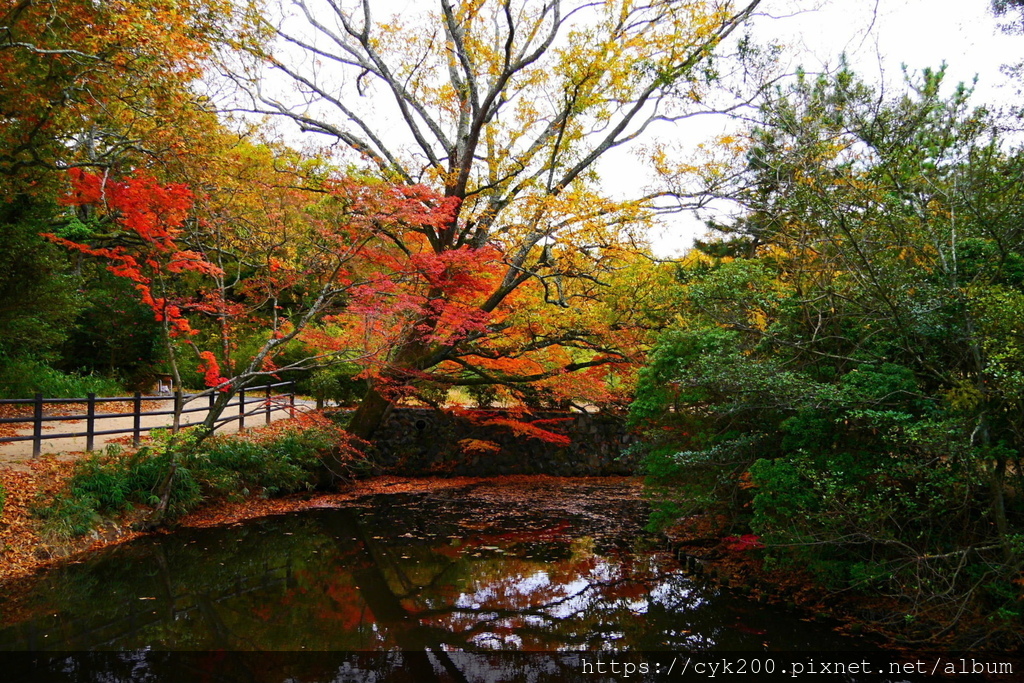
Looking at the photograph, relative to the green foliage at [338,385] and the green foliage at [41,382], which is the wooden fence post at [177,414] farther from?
the green foliage at [338,385]

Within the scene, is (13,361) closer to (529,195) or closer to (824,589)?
(529,195)

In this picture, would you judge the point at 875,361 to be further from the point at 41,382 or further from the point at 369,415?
the point at 41,382

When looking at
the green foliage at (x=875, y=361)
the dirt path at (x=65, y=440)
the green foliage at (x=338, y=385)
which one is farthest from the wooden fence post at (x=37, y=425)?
the green foliage at (x=875, y=361)

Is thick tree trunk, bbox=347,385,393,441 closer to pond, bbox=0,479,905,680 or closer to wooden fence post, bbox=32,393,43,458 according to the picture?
pond, bbox=0,479,905,680

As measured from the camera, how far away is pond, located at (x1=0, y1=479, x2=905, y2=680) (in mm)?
5023

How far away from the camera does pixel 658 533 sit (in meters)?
8.73

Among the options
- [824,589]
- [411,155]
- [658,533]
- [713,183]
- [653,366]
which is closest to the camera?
[824,589]

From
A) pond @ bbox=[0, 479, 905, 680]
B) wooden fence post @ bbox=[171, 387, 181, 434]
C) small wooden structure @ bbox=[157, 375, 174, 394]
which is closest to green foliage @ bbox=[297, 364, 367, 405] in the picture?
small wooden structure @ bbox=[157, 375, 174, 394]

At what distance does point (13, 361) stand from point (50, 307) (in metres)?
1.59

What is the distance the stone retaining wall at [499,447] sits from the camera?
535 inches

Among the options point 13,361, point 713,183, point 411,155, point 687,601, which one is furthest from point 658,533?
point 13,361

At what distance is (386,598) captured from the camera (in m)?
6.11

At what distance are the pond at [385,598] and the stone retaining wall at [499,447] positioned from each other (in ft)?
14.2

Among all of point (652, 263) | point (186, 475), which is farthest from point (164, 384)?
point (652, 263)
